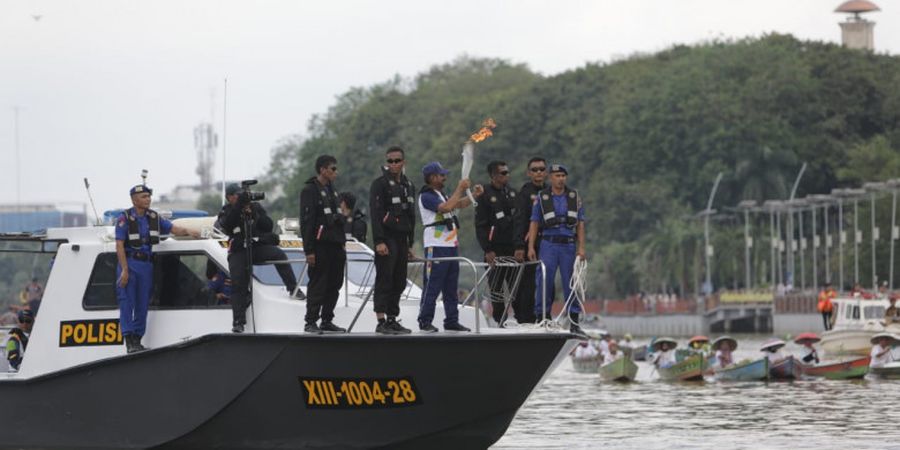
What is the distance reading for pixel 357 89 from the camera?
16275 cm

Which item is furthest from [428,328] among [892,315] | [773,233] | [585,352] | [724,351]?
[773,233]

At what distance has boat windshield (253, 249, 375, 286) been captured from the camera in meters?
21.2

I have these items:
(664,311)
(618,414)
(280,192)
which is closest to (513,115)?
(664,311)

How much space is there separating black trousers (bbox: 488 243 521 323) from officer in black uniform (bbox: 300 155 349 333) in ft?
6.66

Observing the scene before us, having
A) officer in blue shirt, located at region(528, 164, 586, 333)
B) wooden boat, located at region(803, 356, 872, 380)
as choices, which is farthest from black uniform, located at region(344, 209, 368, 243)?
wooden boat, located at region(803, 356, 872, 380)

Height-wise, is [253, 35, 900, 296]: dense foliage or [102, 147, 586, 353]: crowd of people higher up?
[253, 35, 900, 296]: dense foliage

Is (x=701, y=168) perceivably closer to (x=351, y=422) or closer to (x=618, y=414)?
(x=618, y=414)

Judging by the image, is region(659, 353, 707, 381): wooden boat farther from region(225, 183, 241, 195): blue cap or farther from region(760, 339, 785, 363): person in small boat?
region(225, 183, 241, 195): blue cap

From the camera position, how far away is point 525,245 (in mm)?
21891

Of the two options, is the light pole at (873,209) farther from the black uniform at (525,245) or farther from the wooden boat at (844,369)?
the black uniform at (525,245)

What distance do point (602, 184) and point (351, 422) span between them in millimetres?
99903

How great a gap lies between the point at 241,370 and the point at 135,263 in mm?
1968

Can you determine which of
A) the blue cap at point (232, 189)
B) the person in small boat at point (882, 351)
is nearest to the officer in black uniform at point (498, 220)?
the blue cap at point (232, 189)

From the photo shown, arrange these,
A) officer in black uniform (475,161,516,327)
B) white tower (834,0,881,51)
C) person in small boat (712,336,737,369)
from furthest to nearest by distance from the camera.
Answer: white tower (834,0,881,51) < person in small boat (712,336,737,369) < officer in black uniform (475,161,516,327)
